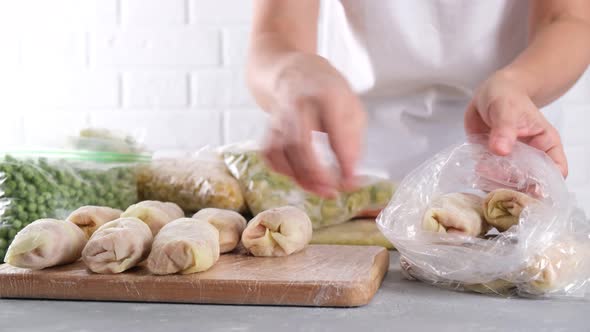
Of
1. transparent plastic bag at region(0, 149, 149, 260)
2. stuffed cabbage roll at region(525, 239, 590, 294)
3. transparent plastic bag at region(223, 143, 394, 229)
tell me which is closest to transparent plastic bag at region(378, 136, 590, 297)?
stuffed cabbage roll at region(525, 239, 590, 294)

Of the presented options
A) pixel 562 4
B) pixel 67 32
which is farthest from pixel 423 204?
pixel 67 32

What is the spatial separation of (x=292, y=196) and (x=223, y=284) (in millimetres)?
422

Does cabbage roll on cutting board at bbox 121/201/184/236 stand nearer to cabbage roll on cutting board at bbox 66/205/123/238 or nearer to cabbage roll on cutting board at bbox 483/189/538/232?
cabbage roll on cutting board at bbox 66/205/123/238

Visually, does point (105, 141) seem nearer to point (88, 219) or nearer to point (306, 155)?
point (88, 219)

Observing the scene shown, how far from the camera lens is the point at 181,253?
0.79 m

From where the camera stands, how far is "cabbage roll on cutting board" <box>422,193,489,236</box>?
791 mm

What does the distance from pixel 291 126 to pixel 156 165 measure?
2.57ft

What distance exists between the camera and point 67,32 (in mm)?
2148

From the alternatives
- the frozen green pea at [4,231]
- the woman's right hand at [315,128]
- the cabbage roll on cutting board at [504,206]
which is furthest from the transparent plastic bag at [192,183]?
the woman's right hand at [315,128]

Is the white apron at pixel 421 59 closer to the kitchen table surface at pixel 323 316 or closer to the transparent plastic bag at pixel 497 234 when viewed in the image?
the transparent plastic bag at pixel 497 234

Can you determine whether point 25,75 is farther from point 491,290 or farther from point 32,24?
point 491,290

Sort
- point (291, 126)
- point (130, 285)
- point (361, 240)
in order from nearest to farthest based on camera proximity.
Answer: point (291, 126), point (130, 285), point (361, 240)

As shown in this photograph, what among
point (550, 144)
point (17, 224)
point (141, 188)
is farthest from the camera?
point (141, 188)

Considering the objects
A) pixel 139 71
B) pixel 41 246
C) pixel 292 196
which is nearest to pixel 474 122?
pixel 292 196
